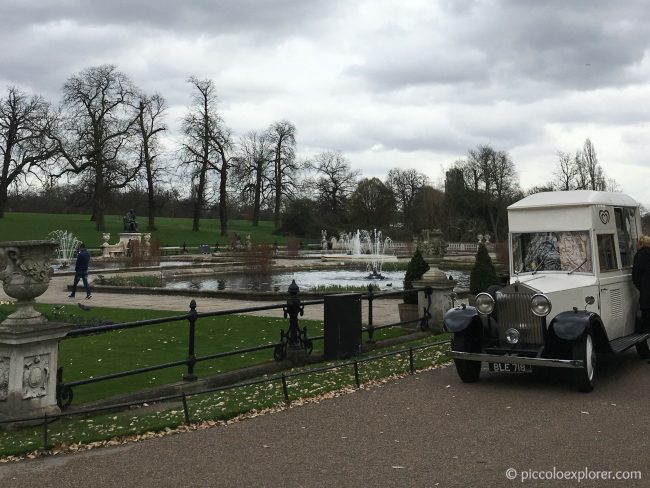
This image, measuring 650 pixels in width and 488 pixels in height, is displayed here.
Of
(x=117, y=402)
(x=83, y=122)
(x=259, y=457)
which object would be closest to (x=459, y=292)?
(x=117, y=402)

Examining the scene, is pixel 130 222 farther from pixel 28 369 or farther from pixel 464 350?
pixel 464 350

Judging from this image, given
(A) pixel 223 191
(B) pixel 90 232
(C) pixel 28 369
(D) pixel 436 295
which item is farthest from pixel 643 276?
(A) pixel 223 191

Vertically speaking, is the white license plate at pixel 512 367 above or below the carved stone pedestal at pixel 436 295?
below

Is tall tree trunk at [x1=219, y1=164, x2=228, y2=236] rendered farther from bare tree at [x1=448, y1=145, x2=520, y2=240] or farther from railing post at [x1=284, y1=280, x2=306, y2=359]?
railing post at [x1=284, y1=280, x2=306, y2=359]

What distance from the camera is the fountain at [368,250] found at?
39406 millimetres

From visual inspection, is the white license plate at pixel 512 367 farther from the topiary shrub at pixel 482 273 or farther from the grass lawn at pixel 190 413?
the topiary shrub at pixel 482 273

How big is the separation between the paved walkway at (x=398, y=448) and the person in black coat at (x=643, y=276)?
2.03m

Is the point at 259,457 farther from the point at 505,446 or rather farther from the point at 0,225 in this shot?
the point at 0,225

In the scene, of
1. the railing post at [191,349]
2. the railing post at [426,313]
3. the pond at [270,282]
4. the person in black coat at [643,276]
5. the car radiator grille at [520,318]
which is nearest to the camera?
the car radiator grille at [520,318]

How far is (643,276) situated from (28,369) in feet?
27.8

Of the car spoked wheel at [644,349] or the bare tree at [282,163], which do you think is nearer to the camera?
the car spoked wheel at [644,349]

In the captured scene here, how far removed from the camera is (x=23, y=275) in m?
6.94

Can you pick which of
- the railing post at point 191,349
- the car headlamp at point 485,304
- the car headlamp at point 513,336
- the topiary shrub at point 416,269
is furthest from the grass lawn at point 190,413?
the topiary shrub at point 416,269

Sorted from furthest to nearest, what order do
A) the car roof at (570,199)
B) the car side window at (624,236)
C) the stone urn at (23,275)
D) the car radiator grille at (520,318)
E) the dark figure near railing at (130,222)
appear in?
1. the dark figure near railing at (130,222)
2. the car side window at (624,236)
3. the car roof at (570,199)
4. the car radiator grille at (520,318)
5. the stone urn at (23,275)
